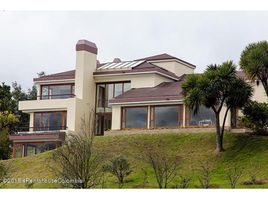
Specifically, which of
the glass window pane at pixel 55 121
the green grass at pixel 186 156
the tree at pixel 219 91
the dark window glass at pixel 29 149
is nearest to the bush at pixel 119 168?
→ the green grass at pixel 186 156

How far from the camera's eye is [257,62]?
37875 mm

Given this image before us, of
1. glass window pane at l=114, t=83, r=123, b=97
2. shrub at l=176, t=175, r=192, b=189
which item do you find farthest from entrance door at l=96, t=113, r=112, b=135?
shrub at l=176, t=175, r=192, b=189

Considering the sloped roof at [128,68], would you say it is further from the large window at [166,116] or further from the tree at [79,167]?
the tree at [79,167]

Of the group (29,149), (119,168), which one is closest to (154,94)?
(29,149)

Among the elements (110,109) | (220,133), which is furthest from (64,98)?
(220,133)

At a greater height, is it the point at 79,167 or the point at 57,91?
the point at 57,91

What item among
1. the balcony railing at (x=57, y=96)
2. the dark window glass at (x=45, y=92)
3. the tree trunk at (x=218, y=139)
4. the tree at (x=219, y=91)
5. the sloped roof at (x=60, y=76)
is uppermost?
the sloped roof at (x=60, y=76)

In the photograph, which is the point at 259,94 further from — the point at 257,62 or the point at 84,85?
the point at 84,85

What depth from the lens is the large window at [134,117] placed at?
154 ft

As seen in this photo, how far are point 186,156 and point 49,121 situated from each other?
1533cm

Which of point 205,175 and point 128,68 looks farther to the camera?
point 128,68

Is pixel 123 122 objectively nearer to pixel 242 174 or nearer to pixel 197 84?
pixel 197 84

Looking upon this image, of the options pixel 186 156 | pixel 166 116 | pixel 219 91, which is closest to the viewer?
pixel 219 91

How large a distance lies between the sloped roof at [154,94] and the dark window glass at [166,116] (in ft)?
2.55
